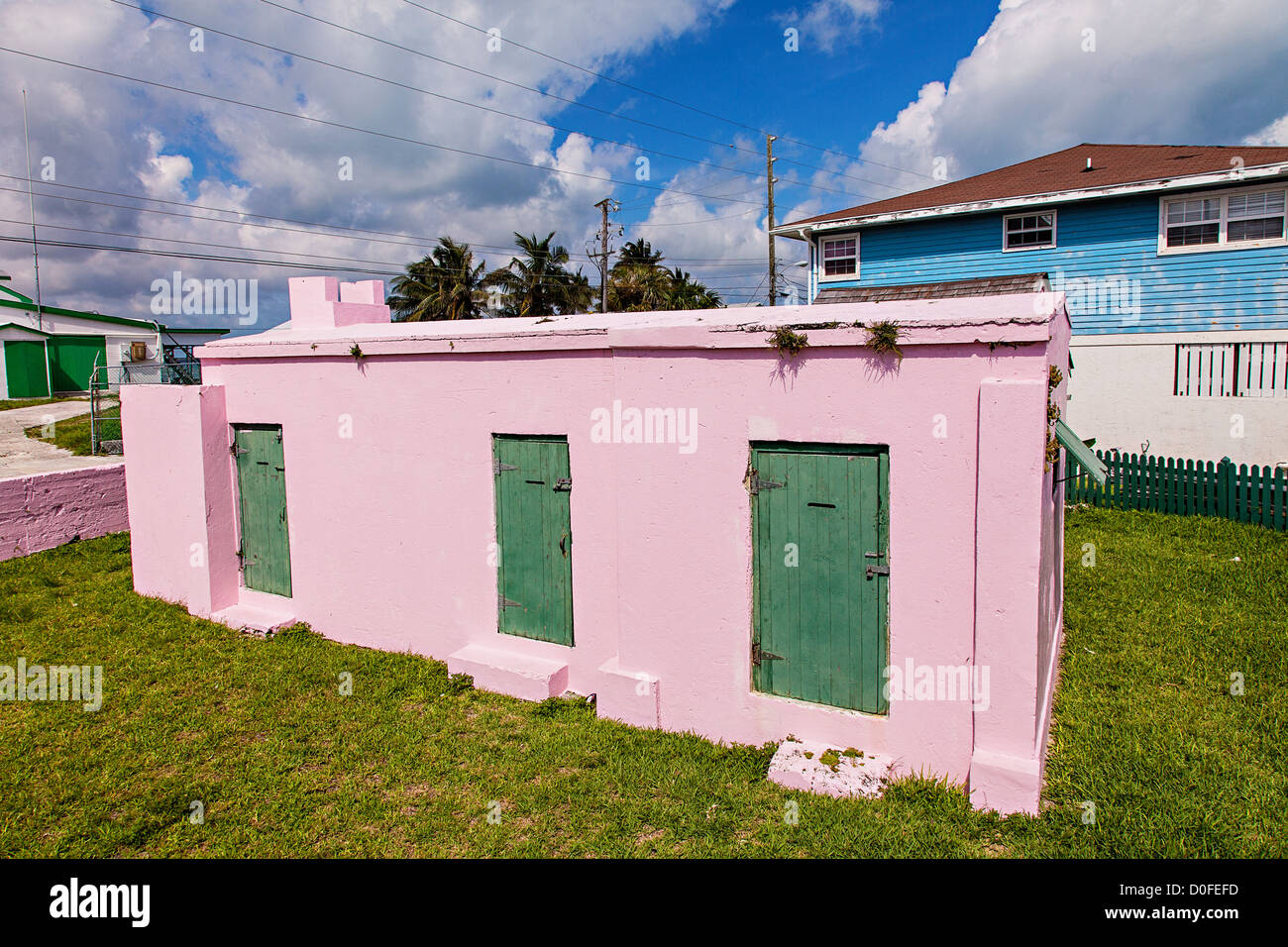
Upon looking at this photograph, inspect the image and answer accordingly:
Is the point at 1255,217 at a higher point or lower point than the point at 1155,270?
higher

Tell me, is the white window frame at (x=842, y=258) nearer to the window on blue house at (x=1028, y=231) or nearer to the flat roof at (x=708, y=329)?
the window on blue house at (x=1028, y=231)

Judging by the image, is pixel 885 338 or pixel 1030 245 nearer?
pixel 885 338

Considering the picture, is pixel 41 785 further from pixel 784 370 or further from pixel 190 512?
pixel 784 370

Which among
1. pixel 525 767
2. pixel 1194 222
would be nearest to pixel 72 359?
pixel 525 767

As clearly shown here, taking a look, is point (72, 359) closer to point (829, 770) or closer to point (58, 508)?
point (58, 508)

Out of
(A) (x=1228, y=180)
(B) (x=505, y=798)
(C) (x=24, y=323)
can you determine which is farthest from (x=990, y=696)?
(C) (x=24, y=323)

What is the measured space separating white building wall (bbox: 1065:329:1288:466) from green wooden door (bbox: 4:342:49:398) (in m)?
34.7

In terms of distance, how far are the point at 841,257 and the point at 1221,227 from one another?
7469mm

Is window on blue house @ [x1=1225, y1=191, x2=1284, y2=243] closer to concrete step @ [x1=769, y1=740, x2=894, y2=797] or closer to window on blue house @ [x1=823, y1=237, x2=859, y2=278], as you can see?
window on blue house @ [x1=823, y1=237, x2=859, y2=278]

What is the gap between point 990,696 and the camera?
14.4 ft

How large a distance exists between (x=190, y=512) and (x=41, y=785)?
149 inches

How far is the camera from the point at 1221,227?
14367mm

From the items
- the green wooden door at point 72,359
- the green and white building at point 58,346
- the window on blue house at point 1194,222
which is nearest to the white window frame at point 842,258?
the window on blue house at point 1194,222

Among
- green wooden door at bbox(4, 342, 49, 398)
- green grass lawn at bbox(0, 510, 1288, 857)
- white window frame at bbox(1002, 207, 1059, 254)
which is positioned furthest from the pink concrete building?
green wooden door at bbox(4, 342, 49, 398)
